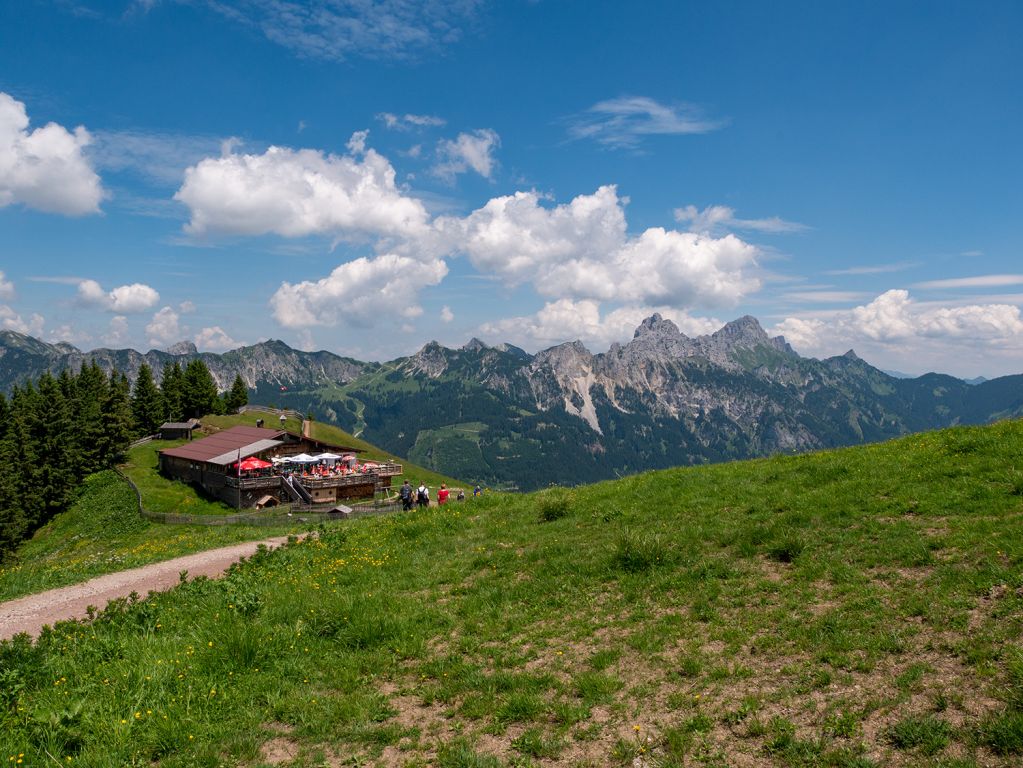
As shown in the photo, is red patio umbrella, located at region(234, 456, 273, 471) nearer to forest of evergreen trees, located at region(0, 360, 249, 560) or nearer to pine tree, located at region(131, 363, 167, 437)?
forest of evergreen trees, located at region(0, 360, 249, 560)

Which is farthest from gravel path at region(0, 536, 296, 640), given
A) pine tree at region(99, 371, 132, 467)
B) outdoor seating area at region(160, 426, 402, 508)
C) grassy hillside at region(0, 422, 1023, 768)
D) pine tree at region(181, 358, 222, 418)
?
pine tree at region(181, 358, 222, 418)

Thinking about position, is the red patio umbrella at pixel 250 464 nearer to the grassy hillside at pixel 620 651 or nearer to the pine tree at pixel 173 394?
the pine tree at pixel 173 394

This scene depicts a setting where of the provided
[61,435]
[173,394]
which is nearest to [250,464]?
[61,435]

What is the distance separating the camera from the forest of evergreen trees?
70.5 m

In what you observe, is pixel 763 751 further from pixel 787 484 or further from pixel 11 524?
pixel 11 524

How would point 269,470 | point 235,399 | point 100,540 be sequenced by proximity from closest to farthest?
point 100,540 < point 269,470 < point 235,399

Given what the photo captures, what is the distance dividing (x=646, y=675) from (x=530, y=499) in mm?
15972

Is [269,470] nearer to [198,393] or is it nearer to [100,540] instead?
[100,540]

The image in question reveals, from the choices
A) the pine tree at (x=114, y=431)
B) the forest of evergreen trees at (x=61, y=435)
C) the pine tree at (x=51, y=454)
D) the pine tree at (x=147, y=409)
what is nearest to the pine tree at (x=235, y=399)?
the forest of evergreen trees at (x=61, y=435)

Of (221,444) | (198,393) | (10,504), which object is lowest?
(10,504)

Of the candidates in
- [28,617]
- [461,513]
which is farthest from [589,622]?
[28,617]

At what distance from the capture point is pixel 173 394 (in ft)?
365

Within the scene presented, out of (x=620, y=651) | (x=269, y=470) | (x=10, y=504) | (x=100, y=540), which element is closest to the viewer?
(x=620, y=651)

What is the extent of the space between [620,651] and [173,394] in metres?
121
